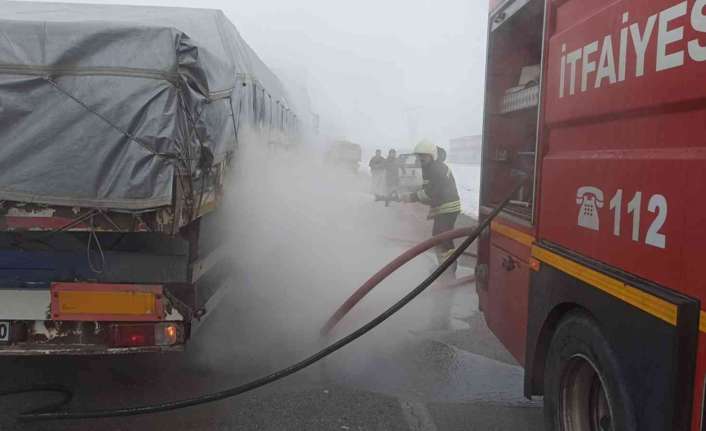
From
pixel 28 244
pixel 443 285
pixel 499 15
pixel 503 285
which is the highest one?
pixel 499 15

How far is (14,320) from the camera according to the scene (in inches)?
121

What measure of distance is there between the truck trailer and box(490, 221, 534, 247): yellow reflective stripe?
177 centimetres

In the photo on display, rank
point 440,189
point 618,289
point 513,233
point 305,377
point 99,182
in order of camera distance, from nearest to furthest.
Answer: point 618,289 < point 99,182 < point 513,233 < point 305,377 < point 440,189

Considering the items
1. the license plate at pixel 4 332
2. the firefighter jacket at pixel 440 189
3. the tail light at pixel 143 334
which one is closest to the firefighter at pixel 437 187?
the firefighter jacket at pixel 440 189

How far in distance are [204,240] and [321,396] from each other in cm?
131

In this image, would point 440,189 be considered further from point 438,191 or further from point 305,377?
point 305,377

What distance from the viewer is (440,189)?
6.54 m

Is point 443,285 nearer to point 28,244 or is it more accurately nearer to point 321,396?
point 321,396

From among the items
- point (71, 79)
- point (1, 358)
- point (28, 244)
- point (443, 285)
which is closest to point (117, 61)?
point (71, 79)

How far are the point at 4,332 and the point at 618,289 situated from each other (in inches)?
115

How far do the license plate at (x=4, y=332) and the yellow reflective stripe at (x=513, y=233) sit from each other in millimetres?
2713

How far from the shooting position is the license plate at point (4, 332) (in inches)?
121

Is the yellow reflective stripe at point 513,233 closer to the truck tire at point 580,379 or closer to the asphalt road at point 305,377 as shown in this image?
the truck tire at point 580,379

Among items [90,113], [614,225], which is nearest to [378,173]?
[90,113]
